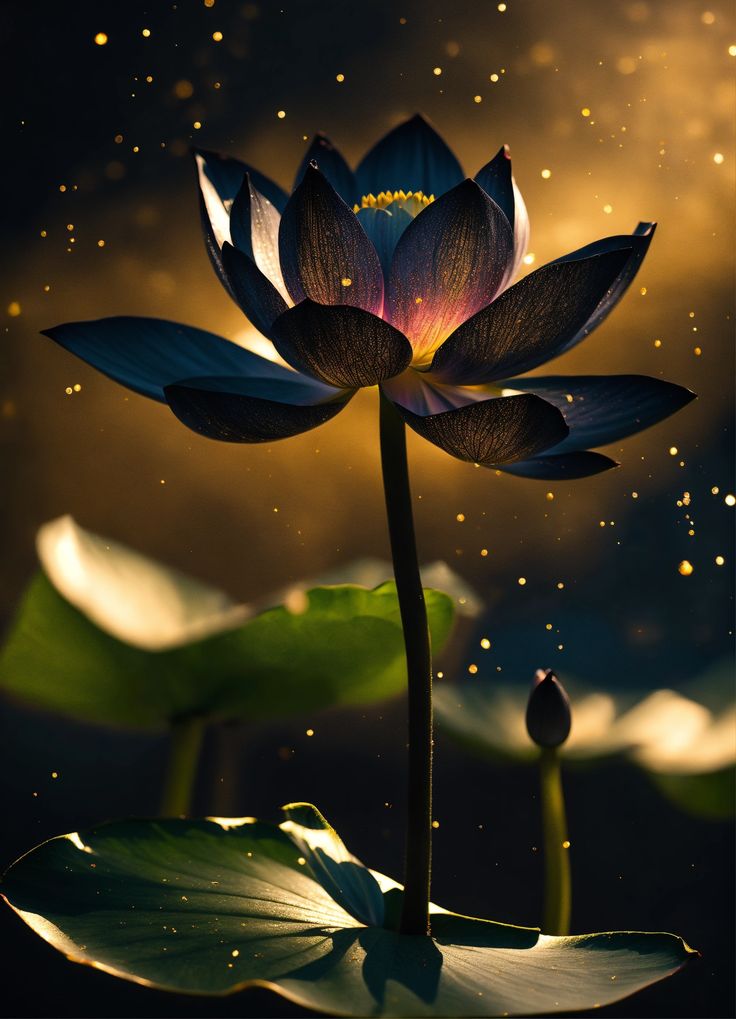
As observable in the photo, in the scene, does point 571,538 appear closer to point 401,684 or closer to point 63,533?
point 401,684

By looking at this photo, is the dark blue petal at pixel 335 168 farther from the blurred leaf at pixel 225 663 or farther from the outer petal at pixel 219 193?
the blurred leaf at pixel 225 663

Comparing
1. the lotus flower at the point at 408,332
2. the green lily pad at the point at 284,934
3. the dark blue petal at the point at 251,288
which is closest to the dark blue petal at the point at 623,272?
the lotus flower at the point at 408,332

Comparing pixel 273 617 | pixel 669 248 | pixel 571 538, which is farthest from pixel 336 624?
pixel 669 248

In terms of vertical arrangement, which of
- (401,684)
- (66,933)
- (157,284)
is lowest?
(66,933)

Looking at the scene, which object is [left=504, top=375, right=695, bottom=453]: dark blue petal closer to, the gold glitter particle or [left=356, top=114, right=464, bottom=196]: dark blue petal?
[left=356, top=114, right=464, bottom=196]: dark blue petal

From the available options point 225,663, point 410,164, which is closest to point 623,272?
point 410,164

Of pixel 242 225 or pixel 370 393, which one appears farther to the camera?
pixel 370 393

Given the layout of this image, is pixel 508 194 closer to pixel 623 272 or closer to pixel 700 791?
pixel 623 272
